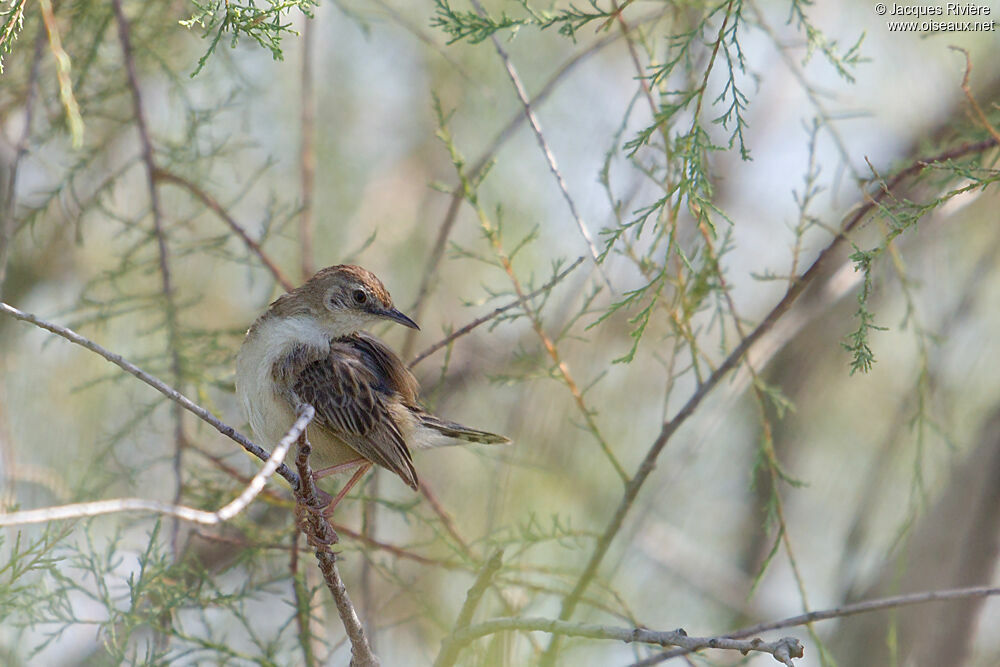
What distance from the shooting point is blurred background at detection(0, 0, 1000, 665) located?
3.53m

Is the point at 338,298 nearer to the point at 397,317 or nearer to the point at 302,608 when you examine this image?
the point at 397,317

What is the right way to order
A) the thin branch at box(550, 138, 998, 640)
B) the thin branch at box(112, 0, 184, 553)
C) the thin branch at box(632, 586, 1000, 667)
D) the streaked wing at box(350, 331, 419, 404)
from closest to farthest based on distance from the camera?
the thin branch at box(632, 586, 1000, 667) → the thin branch at box(550, 138, 998, 640) → the streaked wing at box(350, 331, 419, 404) → the thin branch at box(112, 0, 184, 553)

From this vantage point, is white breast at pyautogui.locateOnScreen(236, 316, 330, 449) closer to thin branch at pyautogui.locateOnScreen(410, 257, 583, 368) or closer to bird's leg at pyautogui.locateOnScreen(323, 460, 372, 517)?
bird's leg at pyautogui.locateOnScreen(323, 460, 372, 517)

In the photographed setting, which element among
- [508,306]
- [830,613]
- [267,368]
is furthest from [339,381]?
[830,613]

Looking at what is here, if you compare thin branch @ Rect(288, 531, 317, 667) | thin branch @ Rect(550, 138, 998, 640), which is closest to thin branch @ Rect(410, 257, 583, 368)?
thin branch @ Rect(550, 138, 998, 640)

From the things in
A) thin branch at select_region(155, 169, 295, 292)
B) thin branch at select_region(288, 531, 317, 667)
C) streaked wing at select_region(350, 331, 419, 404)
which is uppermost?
thin branch at select_region(155, 169, 295, 292)

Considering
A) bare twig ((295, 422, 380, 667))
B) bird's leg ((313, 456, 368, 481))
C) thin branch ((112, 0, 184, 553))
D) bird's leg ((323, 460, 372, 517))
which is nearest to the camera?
bare twig ((295, 422, 380, 667))

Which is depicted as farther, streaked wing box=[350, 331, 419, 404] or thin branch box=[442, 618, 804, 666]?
streaked wing box=[350, 331, 419, 404]

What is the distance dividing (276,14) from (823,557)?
6.84m

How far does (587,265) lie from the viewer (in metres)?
5.03

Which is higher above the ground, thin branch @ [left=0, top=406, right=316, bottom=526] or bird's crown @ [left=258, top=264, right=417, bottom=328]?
bird's crown @ [left=258, top=264, right=417, bottom=328]

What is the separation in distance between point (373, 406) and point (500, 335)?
299 centimetres

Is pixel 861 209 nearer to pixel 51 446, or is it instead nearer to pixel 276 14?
pixel 276 14

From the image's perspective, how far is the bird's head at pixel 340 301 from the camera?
13.1 ft
